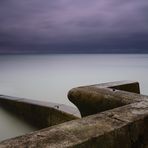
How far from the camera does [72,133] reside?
1.89 metres

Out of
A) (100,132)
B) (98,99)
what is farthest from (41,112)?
(100,132)

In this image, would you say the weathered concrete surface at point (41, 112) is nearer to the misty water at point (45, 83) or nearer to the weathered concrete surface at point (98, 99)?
the misty water at point (45, 83)

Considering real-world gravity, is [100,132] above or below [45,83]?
above

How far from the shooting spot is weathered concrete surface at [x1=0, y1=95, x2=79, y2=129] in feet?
27.9

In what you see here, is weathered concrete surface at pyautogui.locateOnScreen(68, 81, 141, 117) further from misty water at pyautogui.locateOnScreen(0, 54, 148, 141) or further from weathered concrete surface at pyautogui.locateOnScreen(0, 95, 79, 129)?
misty water at pyautogui.locateOnScreen(0, 54, 148, 141)

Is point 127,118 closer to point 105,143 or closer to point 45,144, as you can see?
point 105,143

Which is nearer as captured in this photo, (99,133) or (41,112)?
(99,133)

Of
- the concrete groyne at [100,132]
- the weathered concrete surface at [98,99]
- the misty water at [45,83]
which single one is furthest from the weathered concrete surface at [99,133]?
the misty water at [45,83]

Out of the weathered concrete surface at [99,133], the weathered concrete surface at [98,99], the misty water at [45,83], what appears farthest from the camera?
the misty water at [45,83]

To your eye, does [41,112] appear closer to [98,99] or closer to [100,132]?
[98,99]

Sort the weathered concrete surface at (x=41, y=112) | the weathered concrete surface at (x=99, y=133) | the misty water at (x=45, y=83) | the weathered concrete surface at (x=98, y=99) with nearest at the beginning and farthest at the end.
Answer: the weathered concrete surface at (x=99, y=133), the weathered concrete surface at (x=98, y=99), the weathered concrete surface at (x=41, y=112), the misty water at (x=45, y=83)

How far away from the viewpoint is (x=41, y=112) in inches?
403

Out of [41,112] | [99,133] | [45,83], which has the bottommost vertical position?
[45,83]

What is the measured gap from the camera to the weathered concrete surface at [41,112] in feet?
27.9
